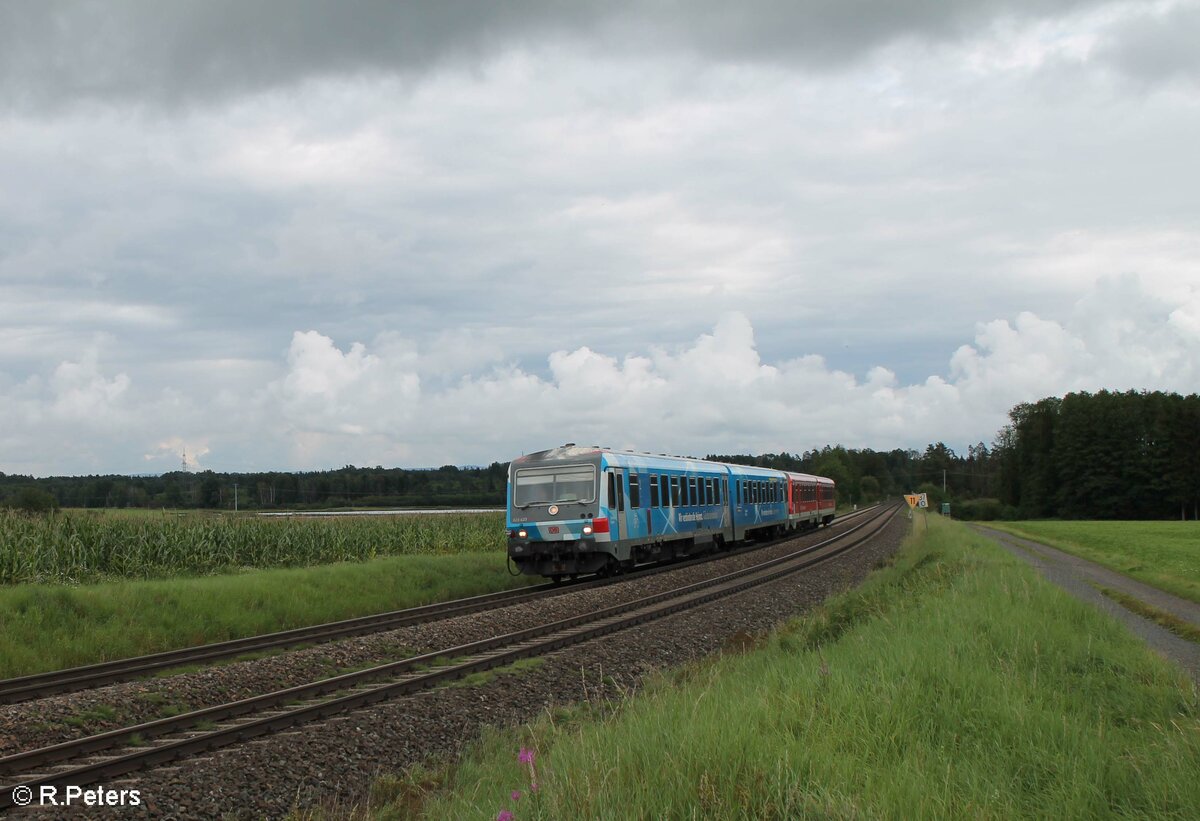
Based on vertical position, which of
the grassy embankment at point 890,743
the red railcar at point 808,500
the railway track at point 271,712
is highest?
the red railcar at point 808,500

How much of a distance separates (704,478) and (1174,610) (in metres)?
16.3

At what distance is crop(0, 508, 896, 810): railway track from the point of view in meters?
7.99

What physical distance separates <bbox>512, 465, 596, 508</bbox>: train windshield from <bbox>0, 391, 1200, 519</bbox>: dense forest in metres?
62.0

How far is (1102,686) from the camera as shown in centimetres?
862

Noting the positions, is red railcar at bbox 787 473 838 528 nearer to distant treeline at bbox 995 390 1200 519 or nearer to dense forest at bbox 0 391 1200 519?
dense forest at bbox 0 391 1200 519

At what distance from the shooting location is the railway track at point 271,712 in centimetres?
799

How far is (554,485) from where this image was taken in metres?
24.1

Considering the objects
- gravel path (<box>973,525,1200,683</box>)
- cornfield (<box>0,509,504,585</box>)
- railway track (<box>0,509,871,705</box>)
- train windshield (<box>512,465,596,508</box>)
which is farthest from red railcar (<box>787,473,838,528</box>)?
railway track (<box>0,509,871,705</box>)

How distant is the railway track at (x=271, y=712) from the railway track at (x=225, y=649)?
2957 millimetres

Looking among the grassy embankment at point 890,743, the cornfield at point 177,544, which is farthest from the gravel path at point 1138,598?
the cornfield at point 177,544

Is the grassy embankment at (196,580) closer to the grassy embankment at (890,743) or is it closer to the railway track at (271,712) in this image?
the railway track at (271,712)

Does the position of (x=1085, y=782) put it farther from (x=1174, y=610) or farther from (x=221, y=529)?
(x=221, y=529)

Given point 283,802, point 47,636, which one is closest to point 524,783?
point 283,802

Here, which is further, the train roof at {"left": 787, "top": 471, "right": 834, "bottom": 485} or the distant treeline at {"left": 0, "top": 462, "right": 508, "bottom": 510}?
the distant treeline at {"left": 0, "top": 462, "right": 508, "bottom": 510}
